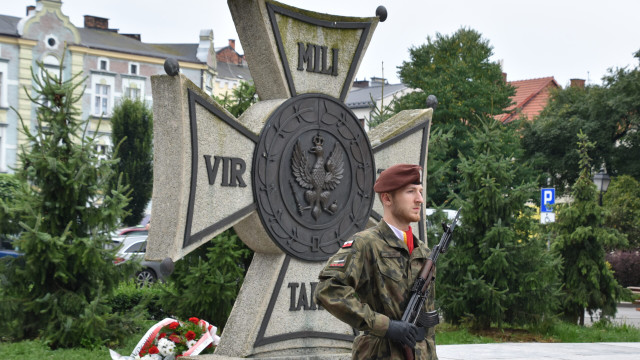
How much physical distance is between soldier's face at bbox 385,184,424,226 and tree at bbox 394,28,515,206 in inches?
1184

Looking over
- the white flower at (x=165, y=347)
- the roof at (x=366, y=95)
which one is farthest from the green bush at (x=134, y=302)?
the roof at (x=366, y=95)

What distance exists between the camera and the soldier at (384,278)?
404 cm

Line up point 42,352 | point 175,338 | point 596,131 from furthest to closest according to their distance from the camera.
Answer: point 596,131 → point 42,352 → point 175,338

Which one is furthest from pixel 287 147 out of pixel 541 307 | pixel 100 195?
pixel 541 307

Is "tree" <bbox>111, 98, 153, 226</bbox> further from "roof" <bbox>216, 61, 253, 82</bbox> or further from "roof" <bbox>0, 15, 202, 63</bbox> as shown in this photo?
"roof" <bbox>216, 61, 253, 82</bbox>

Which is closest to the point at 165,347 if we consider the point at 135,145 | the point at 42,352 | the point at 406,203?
the point at 42,352

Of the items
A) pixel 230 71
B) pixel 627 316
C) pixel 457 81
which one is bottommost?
pixel 627 316

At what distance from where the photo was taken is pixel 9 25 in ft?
134

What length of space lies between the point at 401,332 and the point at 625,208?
30.6m

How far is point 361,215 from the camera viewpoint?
25.4ft

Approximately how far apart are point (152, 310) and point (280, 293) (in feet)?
18.0

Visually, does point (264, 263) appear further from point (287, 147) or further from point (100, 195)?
point (100, 195)

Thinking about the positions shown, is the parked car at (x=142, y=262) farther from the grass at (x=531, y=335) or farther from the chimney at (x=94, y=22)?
the chimney at (x=94, y=22)

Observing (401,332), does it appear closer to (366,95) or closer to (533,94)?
(366,95)
